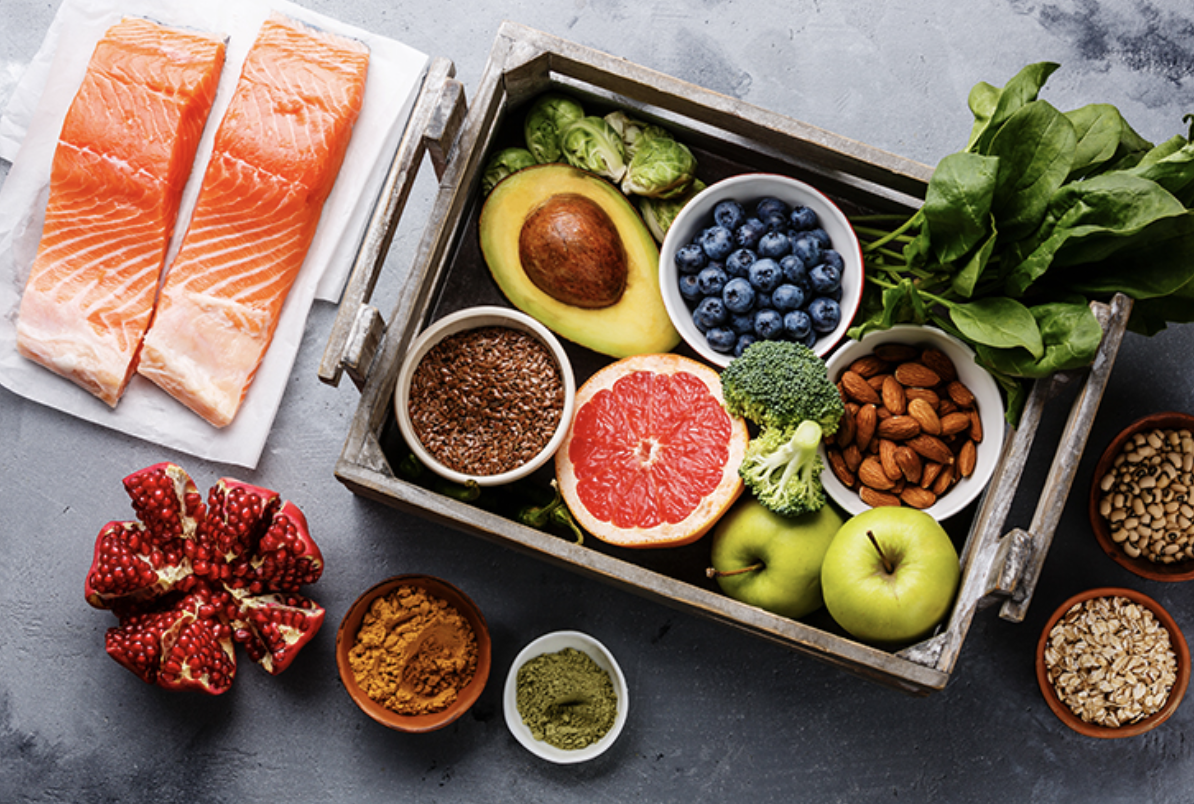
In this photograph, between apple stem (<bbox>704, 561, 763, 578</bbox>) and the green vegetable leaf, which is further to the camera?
apple stem (<bbox>704, 561, 763, 578</bbox>)

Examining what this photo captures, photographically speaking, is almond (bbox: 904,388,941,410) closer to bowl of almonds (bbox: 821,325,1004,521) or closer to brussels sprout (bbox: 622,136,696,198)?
bowl of almonds (bbox: 821,325,1004,521)

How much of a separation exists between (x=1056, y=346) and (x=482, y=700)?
145cm

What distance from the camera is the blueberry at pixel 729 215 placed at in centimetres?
186

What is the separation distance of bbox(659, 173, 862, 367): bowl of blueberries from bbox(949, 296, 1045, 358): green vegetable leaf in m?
0.23

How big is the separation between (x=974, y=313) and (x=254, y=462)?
1.64 meters

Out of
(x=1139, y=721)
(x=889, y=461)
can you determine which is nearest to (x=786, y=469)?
(x=889, y=461)

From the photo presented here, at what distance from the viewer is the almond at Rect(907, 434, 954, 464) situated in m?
1.82

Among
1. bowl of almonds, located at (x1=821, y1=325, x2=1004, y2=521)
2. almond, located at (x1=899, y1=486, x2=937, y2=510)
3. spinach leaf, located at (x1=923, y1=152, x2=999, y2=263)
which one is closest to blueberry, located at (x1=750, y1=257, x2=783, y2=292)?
bowl of almonds, located at (x1=821, y1=325, x2=1004, y2=521)

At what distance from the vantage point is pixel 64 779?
2008 mm

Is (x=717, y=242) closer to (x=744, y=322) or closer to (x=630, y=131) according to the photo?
(x=744, y=322)

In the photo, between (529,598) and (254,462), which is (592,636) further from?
(254,462)

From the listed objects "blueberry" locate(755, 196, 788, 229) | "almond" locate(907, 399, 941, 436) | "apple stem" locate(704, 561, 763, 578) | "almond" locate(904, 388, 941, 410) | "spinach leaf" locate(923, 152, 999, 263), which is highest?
"spinach leaf" locate(923, 152, 999, 263)

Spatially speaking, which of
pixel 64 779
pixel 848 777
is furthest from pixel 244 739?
pixel 848 777

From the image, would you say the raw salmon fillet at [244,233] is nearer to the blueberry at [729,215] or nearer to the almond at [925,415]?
the blueberry at [729,215]
